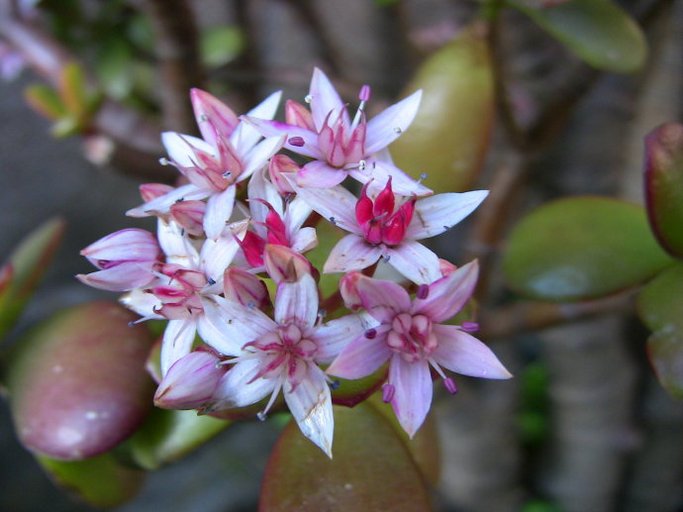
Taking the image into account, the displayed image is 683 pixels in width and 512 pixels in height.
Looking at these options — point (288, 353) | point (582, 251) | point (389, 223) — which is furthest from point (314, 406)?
point (582, 251)

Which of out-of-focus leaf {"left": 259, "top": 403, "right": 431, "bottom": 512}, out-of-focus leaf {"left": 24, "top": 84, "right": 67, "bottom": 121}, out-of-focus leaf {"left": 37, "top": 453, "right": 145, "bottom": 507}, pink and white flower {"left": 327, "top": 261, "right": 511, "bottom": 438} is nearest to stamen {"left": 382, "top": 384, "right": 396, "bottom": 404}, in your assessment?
pink and white flower {"left": 327, "top": 261, "right": 511, "bottom": 438}

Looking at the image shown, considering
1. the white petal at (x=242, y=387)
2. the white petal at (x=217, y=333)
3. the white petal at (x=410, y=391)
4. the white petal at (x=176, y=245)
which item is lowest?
the white petal at (x=410, y=391)

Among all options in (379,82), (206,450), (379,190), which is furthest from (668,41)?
(206,450)

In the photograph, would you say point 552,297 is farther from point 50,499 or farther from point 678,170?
point 50,499

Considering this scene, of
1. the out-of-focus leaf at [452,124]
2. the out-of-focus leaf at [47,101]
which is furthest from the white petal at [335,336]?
the out-of-focus leaf at [47,101]

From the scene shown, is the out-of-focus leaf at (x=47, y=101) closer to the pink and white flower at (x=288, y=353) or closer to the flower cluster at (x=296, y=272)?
the flower cluster at (x=296, y=272)

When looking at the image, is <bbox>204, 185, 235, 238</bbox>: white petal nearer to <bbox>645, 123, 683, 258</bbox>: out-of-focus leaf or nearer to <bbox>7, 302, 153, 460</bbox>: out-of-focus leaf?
<bbox>7, 302, 153, 460</bbox>: out-of-focus leaf
